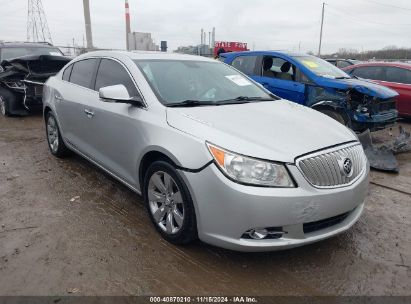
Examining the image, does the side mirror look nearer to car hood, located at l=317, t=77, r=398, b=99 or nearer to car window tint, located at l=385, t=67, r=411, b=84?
car hood, located at l=317, t=77, r=398, b=99

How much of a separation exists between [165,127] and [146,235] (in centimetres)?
101

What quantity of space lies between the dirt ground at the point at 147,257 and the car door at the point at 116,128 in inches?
18.4

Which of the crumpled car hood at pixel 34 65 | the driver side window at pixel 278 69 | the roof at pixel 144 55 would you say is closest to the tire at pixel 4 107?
the crumpled car hood at pixel 34 65

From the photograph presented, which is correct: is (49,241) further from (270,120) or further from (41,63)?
(41,63)

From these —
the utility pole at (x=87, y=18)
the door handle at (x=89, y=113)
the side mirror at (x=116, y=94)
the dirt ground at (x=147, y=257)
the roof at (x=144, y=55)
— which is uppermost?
the utility pole at (x=87, y=18)

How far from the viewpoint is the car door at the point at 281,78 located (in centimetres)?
667

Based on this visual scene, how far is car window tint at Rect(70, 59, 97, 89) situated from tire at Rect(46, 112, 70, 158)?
0.77m

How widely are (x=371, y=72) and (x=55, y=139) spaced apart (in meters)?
7.44

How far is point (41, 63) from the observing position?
301 inches

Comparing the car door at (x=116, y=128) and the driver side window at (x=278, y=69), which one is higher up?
the driver side window at (x=278, y=69)

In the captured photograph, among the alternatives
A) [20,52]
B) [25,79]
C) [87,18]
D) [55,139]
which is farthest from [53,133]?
[87,18]

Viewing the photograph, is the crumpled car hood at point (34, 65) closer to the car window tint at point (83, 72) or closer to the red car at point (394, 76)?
the car window tint at point (83, 72)

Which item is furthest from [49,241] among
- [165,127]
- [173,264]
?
[165,127]

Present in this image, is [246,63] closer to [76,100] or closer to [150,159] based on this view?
[76,100]
